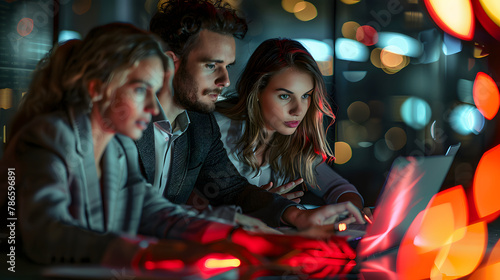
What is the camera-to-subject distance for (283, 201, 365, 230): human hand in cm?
52

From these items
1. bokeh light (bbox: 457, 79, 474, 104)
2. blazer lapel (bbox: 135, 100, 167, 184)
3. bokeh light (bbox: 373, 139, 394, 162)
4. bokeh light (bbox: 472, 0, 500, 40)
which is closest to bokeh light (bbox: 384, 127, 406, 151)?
bokeh light (bbox: 373, 139, 394, 162)

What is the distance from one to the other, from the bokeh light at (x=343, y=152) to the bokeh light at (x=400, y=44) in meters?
0.15

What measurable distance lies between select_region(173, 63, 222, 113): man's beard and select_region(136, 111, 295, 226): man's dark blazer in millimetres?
34

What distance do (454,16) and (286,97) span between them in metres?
0.29

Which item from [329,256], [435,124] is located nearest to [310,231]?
[329,256]

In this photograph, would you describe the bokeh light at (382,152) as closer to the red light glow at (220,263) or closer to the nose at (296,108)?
the nose at (296,108)

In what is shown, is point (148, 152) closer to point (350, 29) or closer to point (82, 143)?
point (82, 143)

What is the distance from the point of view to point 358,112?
0.59 metres

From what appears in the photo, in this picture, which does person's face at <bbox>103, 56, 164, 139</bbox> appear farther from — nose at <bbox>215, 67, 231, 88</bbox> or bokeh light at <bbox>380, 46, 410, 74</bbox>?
bokeh light at <bbox>380, 46, 410, 74</bbox>

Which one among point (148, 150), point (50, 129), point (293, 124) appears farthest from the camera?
point (293, 124)

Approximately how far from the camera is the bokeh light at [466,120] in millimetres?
613

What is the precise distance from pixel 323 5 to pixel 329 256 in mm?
324

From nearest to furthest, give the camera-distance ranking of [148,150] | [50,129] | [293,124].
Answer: [50,129] < [148,150] < [293,124]

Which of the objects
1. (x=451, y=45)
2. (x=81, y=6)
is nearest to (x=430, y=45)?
(x=451, y=45)
